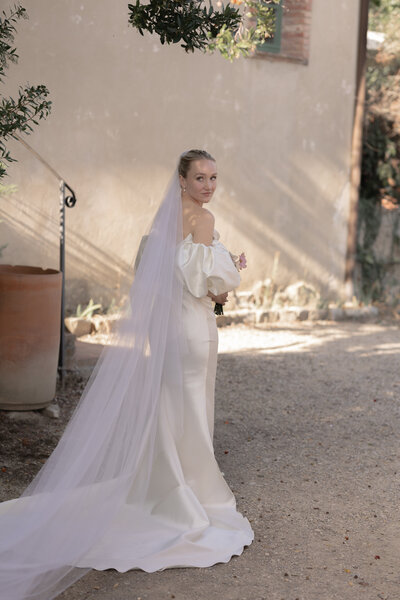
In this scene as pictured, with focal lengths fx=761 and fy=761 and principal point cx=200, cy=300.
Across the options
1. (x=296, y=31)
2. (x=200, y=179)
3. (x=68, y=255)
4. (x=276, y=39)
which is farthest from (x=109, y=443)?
(x=296, y=31)

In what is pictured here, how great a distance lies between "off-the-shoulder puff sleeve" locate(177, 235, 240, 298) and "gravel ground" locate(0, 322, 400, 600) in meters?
1.29

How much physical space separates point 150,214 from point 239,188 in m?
1.42

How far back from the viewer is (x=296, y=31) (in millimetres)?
10281

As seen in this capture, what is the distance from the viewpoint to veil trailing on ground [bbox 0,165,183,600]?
3.28 m

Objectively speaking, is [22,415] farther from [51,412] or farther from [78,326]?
[78,326]

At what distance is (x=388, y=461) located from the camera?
5.14 m

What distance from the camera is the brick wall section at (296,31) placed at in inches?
403

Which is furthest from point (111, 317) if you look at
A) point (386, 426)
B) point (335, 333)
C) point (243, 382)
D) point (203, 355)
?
point (203, 355)

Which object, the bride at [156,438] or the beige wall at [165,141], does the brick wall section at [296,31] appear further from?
the bride at [156,438]

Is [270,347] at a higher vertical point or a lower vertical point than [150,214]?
lower

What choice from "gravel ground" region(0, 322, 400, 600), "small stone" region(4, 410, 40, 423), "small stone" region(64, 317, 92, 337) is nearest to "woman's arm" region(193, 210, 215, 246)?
"gravel ground" region(0, 322, 400, 600)

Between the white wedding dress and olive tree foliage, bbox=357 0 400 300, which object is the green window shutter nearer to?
olive tree foliage, bbox=357 0 400 300

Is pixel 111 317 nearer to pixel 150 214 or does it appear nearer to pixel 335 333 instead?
pixel 150 214

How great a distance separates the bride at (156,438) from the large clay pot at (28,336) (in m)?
1.62
